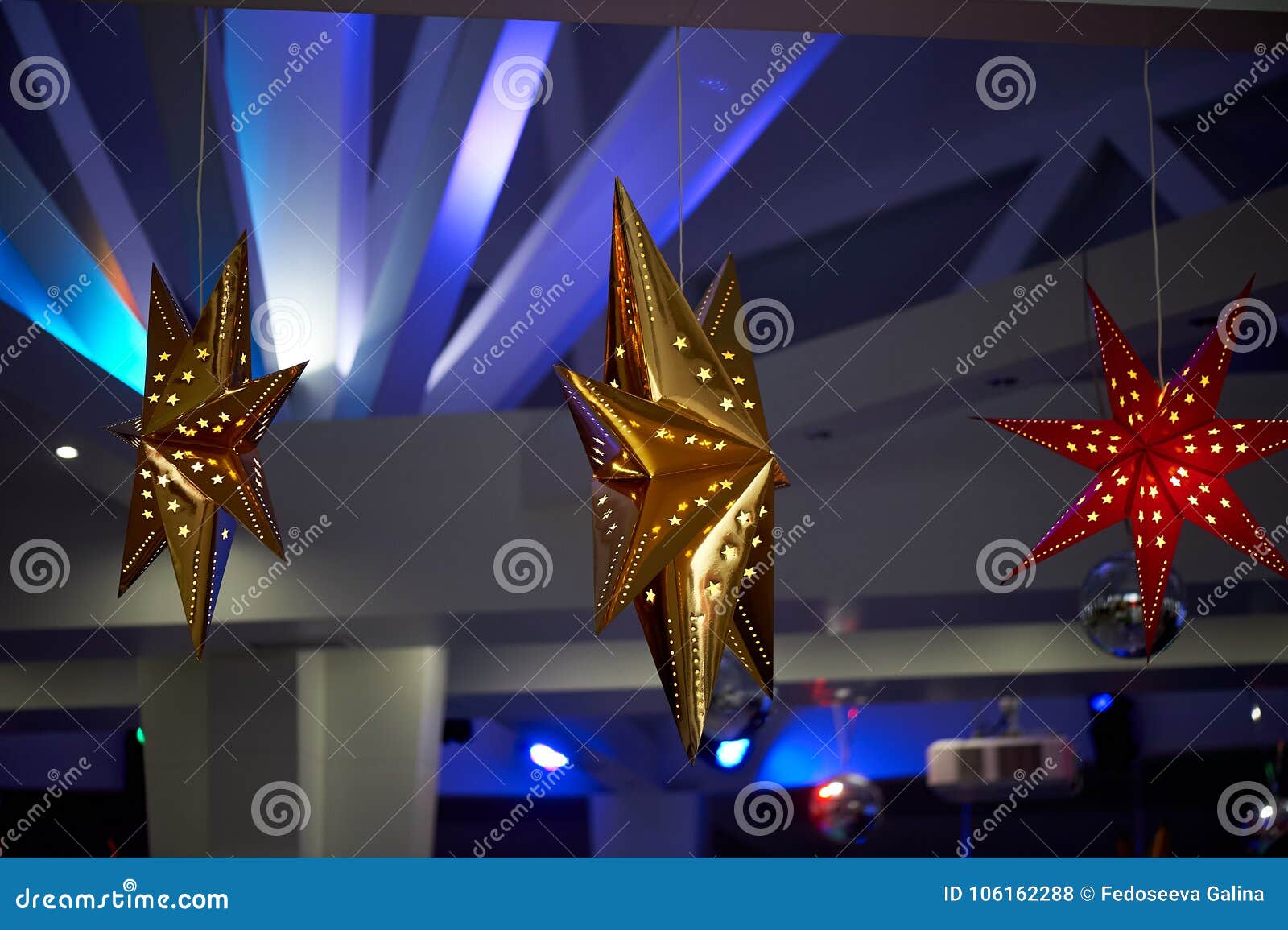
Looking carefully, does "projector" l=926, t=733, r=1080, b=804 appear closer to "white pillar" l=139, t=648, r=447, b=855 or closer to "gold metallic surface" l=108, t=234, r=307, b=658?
"white pillar" l=139, t=648, r=447, b=855

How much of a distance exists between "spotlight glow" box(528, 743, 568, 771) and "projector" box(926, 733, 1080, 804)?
8.88 ft

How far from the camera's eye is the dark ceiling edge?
3.43 metres

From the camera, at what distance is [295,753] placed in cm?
722

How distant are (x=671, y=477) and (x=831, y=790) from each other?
5.27 m

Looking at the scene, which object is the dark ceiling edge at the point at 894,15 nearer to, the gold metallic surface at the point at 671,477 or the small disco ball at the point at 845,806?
the gold metallic surface at the point at 671,477

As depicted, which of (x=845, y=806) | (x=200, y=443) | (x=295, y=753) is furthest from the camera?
(x=845, y=806)

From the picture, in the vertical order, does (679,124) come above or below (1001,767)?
below

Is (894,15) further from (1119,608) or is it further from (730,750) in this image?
(730,750)

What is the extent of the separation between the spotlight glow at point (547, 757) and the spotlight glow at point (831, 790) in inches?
114

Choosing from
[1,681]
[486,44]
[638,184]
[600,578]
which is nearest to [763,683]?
[600,578]

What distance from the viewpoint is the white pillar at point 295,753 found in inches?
283

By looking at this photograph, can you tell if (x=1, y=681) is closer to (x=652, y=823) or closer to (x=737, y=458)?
(x=652, y=823)

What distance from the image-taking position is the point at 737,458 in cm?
264

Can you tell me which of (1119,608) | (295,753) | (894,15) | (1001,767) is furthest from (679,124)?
(1001,767)
